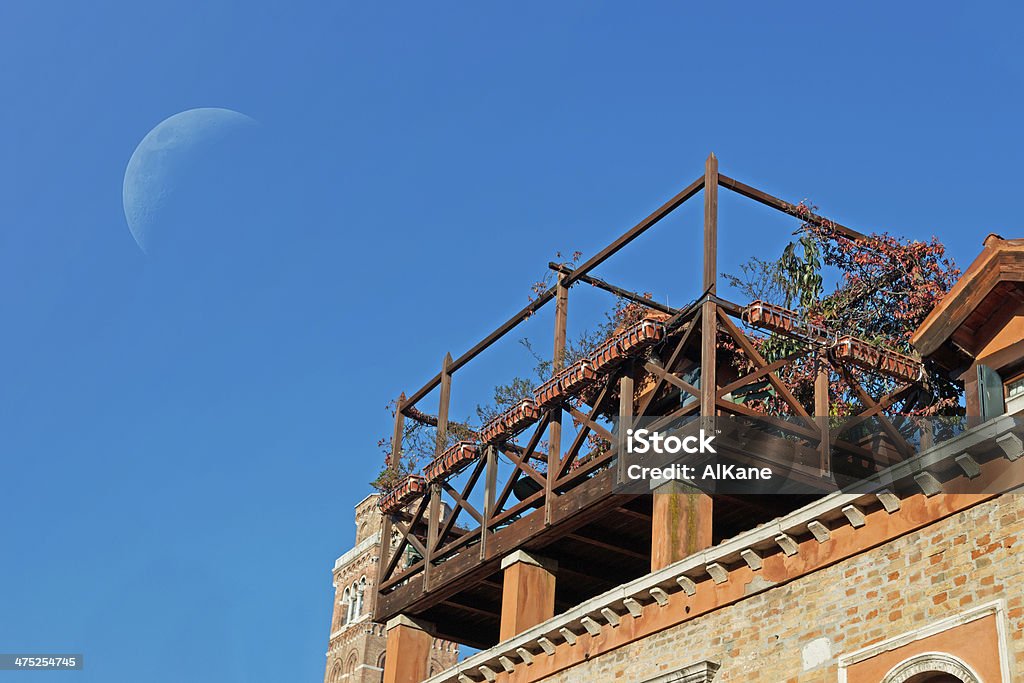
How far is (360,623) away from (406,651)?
166 ft

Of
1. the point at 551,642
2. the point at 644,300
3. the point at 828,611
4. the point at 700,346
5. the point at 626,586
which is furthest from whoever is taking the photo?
the point at 644,300

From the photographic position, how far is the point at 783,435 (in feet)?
63.7

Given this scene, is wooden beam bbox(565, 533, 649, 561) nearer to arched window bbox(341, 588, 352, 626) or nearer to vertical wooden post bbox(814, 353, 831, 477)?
vertical wooden post bbox(814, 353, 831, 477)

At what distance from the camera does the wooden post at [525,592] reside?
21125mm

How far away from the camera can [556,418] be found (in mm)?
21922

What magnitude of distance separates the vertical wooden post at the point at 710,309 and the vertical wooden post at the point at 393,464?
27.3 ft

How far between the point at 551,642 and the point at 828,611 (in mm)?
5032

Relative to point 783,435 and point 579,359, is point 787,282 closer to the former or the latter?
point 783,435

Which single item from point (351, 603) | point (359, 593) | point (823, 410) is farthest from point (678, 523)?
point (351, 603)

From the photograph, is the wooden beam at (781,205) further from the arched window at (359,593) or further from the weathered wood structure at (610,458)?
the arched window at (359,593)

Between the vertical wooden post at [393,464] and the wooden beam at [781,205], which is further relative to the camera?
the vertical wooden post at [393,464]

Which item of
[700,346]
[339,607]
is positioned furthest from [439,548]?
[339,607]

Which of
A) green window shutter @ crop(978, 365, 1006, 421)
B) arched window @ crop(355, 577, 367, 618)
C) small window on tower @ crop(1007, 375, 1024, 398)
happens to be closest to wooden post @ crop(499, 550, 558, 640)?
green window shutter @ crop(978, 365, 1006, 421)

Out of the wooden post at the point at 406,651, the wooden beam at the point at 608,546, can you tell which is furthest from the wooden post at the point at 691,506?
the wooden post at the point at 406,651
